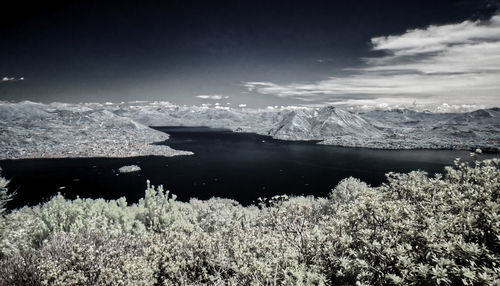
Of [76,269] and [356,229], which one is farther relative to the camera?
[356,229]

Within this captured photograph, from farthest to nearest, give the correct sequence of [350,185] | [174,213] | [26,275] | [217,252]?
[350,185] < [174,213] < [217,252] < [26,275]

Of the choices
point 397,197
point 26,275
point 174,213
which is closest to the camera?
point 26,275

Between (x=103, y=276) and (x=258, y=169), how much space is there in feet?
610

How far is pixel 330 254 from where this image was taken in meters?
14.8

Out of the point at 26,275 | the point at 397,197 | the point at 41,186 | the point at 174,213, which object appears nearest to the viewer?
the point at 26,275

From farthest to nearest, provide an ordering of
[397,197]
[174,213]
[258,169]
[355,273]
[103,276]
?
[258,169] → [174,213] → [397,197] → [103,276] → [355,273]

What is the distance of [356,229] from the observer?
14828mm

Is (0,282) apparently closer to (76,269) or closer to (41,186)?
(76,269)

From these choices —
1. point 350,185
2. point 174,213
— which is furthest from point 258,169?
point 174,213

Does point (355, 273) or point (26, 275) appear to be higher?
point (355, 273)

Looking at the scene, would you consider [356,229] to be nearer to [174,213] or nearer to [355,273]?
[355,273]

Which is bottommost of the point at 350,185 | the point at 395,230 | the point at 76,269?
the point at 350,185

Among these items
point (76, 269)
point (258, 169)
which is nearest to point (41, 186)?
point (258, 169)

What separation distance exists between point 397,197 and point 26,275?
2395 centimetres
